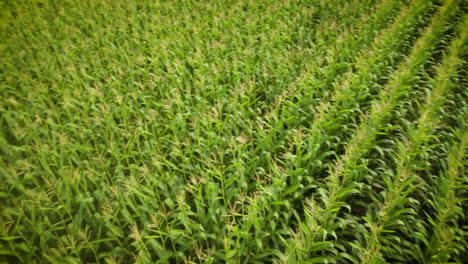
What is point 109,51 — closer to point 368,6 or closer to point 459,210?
point 459,210

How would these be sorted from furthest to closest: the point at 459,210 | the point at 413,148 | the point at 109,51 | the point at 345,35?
the point at 345,35 → the point at 109,51 → the point at 413,148 → the point at 459,210

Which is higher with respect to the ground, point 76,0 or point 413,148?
point 76,0

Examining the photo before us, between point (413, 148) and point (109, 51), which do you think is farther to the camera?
point (109, 51)

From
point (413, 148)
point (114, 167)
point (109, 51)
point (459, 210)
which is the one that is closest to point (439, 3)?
point (413, 148)

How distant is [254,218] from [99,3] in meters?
6.95

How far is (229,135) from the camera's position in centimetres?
360

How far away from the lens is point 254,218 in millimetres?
2381

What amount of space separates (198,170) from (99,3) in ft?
19.9

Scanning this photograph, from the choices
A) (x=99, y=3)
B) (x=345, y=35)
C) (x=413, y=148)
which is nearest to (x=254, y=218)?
(x=413, y=148)

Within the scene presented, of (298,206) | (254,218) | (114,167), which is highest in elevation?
(254,218)

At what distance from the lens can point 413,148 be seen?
331cm

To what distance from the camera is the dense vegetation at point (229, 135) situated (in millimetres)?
2518

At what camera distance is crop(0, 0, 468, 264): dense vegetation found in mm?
2518

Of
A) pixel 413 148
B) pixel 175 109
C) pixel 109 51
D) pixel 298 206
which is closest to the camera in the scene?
pixel 298 206
